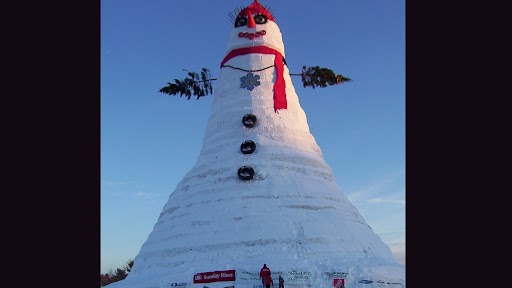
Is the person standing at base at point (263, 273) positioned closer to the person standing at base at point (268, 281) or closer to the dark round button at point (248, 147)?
the person standing at base at point (268, 281)

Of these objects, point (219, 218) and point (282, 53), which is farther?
point (282, 53)

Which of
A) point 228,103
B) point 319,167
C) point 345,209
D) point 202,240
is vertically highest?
point 228,103

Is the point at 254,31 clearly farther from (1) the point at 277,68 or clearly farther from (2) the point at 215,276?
(2) the point at 215,276

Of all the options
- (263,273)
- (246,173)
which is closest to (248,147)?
(246,173)

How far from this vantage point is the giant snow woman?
13.6m

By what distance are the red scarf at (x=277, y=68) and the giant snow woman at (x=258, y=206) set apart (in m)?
0.04

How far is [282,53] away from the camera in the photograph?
19922 mm

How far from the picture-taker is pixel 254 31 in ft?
63.5

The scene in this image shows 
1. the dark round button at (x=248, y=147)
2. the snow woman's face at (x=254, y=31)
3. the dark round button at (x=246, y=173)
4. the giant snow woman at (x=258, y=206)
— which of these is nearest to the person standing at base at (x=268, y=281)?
the giant snow woman at (x=258, y=206)

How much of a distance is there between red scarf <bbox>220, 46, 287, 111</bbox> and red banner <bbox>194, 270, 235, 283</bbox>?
693 centimetres

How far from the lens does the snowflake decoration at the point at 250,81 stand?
1850cm

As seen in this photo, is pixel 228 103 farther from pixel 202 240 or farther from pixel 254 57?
pixel 202 240
